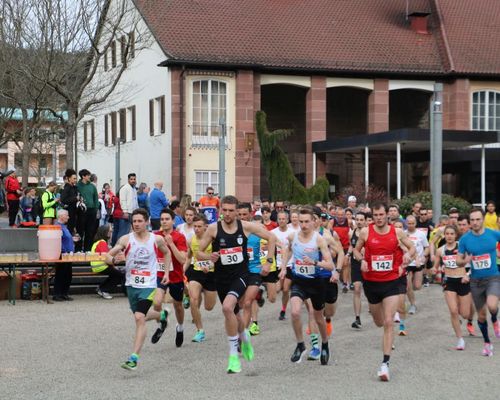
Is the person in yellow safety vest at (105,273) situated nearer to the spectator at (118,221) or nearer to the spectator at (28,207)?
the spectator at (118,221)

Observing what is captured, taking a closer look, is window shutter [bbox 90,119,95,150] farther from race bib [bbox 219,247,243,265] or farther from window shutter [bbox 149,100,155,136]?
race bib [bbox 219,247,243,265]

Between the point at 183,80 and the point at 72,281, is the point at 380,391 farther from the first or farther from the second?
the point at 183,80

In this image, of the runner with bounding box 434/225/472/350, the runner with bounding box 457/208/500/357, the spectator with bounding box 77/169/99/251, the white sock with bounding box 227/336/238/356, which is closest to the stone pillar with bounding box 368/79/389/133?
the spectator with bounding box 77/169/99/251

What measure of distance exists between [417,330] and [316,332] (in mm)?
2952

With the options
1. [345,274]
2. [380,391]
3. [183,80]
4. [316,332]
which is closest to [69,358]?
[316,332]

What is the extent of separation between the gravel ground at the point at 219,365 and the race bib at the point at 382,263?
3.78ft

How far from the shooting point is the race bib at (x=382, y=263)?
10516 mm

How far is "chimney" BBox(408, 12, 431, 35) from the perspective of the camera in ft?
137

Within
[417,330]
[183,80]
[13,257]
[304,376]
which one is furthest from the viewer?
[183,80]

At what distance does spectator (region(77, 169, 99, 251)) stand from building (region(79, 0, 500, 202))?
1545 cm

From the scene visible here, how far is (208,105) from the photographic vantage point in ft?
123

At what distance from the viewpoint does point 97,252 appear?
61.3 feet

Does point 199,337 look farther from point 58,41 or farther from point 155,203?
point 58,41

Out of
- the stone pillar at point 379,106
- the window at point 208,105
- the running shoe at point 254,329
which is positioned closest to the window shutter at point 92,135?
the window at point 208,105
